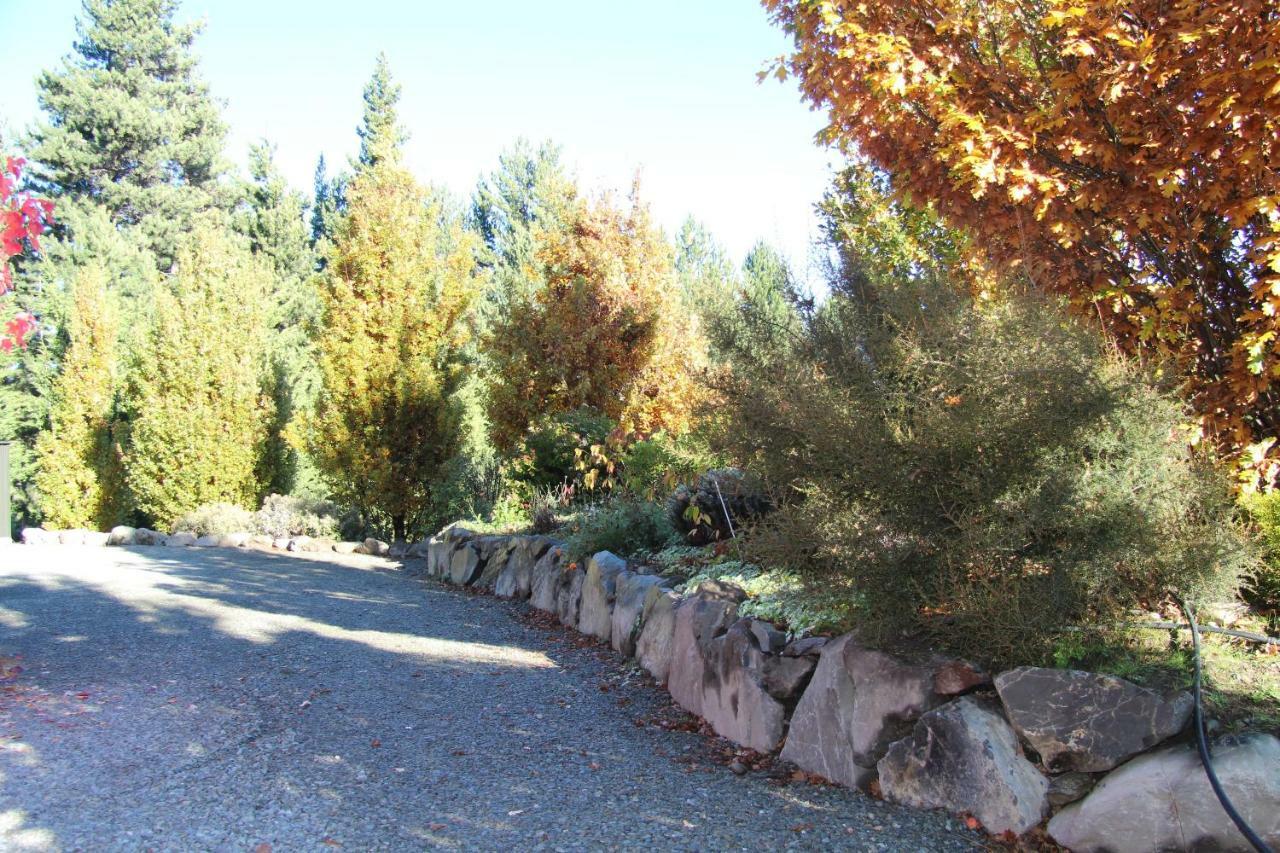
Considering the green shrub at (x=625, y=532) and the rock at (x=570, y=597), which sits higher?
the green shrub at (x=625, y=532)

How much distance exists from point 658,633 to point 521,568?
323cm

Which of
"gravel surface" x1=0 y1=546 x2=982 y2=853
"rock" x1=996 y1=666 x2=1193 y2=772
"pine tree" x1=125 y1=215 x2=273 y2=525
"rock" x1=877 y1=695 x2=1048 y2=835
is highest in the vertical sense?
"pine tree" x1=125 y1=215 x2=273 y2=525

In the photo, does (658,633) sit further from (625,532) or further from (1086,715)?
(1086,715)

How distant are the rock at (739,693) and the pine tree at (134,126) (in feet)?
79.5

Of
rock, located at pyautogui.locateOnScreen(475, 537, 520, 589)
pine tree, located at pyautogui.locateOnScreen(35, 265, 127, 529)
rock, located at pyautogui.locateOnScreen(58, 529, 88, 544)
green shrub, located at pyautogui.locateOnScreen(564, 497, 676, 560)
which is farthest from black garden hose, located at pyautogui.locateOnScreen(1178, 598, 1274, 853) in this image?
pine tree, located at pyautogui.locateOnScreen(35, 265, 127, 529)

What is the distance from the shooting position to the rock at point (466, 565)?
923cm

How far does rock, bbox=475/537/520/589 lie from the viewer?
878 cm

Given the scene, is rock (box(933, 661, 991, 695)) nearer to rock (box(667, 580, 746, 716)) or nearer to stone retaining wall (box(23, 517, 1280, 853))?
stone retaining wall (box(23, 517, 1280, 853))

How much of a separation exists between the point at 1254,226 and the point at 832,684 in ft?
9.60

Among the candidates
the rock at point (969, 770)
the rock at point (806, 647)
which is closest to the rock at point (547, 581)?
the rock at point (806, 647)

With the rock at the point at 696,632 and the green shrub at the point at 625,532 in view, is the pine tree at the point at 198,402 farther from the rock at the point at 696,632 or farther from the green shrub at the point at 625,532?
the rock at the point at 696,632

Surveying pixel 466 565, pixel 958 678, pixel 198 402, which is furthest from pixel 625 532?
pixel 198 402

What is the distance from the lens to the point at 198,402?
534 inches

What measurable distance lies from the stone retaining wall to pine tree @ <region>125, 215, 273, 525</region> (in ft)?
35.8
